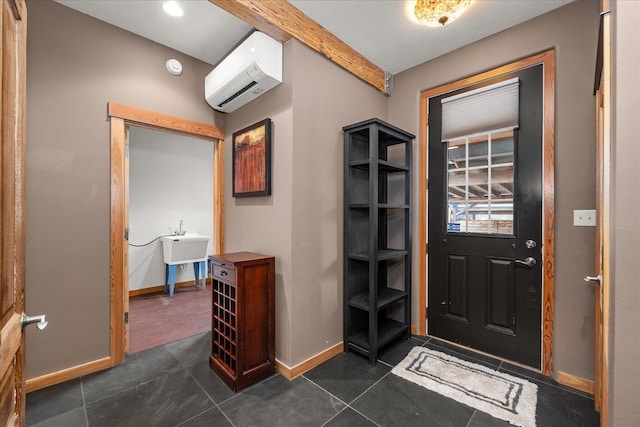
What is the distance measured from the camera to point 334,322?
246cm

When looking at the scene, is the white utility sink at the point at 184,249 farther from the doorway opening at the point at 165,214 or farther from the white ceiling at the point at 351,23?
the white ceiling at the point at 351,23

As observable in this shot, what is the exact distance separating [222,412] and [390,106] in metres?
3.11

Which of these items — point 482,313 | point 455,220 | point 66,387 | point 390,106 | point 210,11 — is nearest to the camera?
point 66,387

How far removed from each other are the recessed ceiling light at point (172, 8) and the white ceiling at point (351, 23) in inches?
1.7

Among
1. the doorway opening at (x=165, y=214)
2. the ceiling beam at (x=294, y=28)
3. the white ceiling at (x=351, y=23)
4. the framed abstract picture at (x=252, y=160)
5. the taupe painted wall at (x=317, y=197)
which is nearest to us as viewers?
the ceiling beam at (x=294, y=28)

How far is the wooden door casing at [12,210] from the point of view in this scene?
0.74 meters

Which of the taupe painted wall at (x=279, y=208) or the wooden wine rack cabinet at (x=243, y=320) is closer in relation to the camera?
the wooden wine rack cabinet at (x=243, y=320)

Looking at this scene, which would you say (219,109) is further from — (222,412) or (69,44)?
(222,412)

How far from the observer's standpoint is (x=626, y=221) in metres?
0.72

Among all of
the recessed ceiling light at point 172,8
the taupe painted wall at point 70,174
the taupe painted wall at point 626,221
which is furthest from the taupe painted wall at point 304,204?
the taupe painted wall at point 626,221

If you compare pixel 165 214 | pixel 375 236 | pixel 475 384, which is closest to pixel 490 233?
pixel 375 236

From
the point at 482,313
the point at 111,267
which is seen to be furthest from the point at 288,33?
the point at 482,313

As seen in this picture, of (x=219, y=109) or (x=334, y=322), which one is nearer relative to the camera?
(x=334, y=322)

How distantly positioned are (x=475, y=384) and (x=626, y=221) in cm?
178
